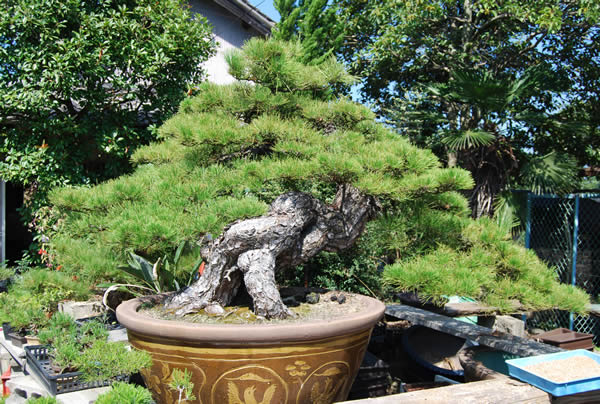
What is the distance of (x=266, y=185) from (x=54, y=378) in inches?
48.3

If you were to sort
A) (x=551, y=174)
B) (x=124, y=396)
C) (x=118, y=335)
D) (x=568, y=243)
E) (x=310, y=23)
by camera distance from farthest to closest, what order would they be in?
(x=310, y=23) → (x=551, y=174) → (x=568, y=243) → (x=118, y=335) → (x=124, y=396)

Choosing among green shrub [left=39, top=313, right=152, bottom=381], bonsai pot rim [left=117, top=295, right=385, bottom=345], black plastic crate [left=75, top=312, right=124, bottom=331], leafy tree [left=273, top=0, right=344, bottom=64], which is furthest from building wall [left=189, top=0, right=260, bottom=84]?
bonsai pot rim [left=117, top=295, right=385, bottom=345]

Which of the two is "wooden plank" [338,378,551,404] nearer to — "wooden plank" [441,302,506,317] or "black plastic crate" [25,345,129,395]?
"black plastic crate" [25,345,129,395]

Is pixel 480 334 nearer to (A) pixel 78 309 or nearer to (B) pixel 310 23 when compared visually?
(A) pixel 78 309

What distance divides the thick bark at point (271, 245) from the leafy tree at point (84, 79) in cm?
263

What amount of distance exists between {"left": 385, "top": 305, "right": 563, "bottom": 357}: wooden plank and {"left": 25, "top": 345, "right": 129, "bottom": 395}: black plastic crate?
5.06 ft

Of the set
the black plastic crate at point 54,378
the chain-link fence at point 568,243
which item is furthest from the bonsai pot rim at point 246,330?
the chain-link fence at point 568,243

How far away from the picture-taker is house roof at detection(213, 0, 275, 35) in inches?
261

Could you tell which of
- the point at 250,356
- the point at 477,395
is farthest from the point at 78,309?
the point at 477,395

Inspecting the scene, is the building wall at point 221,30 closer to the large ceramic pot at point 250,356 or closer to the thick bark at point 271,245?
the thick bark at point 271,245

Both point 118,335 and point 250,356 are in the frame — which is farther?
point 118,335

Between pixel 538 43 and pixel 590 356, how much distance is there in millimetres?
5864

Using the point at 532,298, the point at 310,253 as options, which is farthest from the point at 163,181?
the point at 532,298

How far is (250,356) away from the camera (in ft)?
5.36
